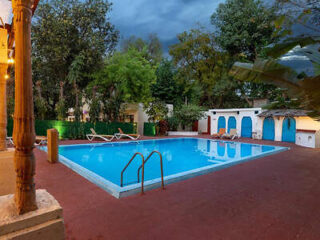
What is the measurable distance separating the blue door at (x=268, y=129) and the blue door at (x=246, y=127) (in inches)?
56.3

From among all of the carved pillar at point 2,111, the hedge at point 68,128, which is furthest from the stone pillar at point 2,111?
the hedge at point 68,128

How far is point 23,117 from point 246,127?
21.4 m

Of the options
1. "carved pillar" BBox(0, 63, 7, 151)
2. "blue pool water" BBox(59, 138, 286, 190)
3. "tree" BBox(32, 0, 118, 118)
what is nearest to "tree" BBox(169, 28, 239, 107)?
"tree" BBox(32, 0, 118, 118)

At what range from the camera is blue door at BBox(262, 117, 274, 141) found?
18547 mm

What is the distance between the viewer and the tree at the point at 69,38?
16234 mm

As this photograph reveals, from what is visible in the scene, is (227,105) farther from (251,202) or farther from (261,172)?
(251,202)

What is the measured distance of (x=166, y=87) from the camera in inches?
1126

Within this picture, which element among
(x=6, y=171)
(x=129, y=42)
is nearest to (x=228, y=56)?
(x=129, y=42)

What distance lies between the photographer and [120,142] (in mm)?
15219

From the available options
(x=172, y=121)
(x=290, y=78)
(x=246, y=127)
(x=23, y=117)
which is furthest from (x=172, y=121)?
(x=23, y=117)

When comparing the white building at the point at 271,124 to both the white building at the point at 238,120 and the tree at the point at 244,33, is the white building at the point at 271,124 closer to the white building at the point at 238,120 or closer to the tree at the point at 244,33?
the white building at the point at 238,120

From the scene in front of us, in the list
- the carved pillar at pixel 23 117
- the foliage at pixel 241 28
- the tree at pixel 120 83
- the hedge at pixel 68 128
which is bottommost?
the hedge at pixel 68 128

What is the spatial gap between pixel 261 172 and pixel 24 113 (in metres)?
7.30

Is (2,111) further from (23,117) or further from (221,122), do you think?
(221,122)
